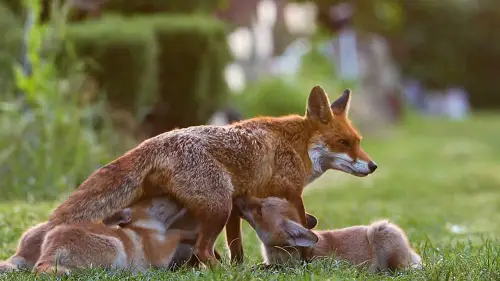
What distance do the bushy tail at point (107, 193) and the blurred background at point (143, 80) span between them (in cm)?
468

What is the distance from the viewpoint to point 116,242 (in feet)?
19.8

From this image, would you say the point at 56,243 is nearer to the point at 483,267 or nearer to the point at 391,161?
the point at 483,267

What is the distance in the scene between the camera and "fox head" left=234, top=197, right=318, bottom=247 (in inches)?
254

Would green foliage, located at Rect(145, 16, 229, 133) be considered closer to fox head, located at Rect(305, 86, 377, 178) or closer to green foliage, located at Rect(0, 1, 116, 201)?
green foliage, located at Rect(0, 1, 116, 201)

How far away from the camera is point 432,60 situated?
43.8 m

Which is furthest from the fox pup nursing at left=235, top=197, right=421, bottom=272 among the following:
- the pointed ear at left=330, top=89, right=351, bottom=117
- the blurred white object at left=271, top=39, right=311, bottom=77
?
the blurred white object at left=271, top=39, right=311, bottom=77

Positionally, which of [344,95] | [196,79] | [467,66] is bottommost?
[467,66]

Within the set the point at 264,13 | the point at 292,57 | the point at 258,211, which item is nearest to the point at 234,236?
the point at 258,211

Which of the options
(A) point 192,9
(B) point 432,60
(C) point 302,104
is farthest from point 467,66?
(A) point 192,9

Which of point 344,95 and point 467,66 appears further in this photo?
point 467,66

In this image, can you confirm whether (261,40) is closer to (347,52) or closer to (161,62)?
(347,52)

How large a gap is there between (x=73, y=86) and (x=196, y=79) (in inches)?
168

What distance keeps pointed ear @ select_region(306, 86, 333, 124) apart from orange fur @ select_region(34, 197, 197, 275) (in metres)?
1.30

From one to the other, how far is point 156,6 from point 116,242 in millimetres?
12563
